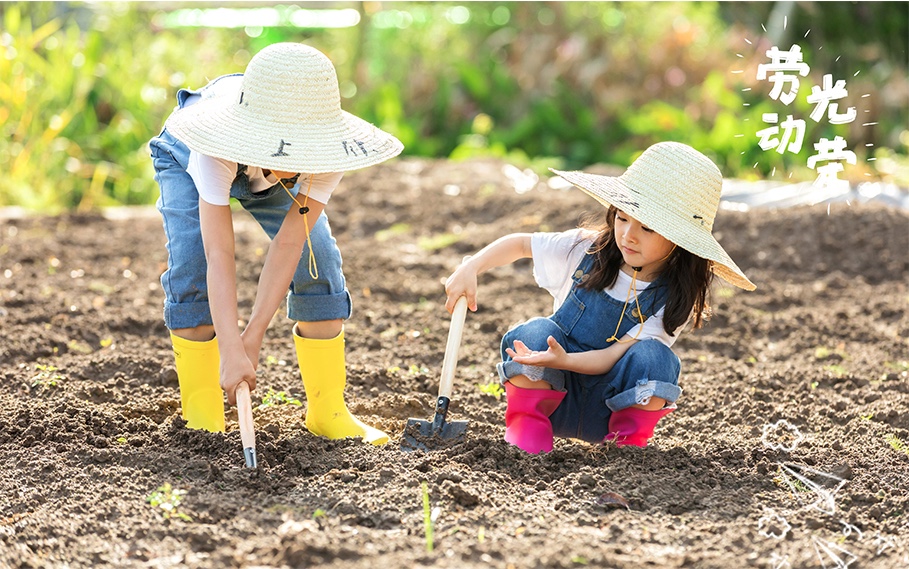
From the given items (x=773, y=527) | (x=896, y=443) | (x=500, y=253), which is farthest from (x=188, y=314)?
(x=896, y=443)

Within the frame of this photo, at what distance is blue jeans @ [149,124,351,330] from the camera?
278 centimetres

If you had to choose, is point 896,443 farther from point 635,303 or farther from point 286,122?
point 286,122

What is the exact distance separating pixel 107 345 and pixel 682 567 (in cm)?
242

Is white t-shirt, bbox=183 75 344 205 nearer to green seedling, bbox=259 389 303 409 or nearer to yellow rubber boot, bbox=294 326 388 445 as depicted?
yellow rubber boot, bbox=294 326 388 445

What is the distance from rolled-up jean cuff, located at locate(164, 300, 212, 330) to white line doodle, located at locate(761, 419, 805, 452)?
1.58 meters

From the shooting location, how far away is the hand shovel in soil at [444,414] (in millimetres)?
2803

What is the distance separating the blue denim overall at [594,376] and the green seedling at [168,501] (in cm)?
94

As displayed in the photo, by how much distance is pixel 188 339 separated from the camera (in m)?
2.84

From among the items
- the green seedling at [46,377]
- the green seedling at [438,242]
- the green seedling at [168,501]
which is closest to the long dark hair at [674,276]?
the green seedling at [168,501]

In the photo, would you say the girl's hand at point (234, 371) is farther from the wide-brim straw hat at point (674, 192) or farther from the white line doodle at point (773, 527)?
the white line doodle at point (773, 527)

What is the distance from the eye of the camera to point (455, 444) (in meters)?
2.75

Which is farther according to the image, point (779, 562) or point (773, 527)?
point (773, 527)

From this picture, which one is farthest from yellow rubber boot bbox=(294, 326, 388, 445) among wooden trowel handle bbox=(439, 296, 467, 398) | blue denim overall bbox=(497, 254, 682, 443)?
blue denim overall bbox=(497, 254, 682, 443)

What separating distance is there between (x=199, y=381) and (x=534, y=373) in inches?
36.4
